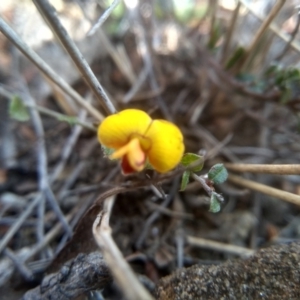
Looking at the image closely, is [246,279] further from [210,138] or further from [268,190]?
[210,138]

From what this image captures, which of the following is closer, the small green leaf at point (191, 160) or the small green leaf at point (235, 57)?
the small green leaf at point (191, 160)

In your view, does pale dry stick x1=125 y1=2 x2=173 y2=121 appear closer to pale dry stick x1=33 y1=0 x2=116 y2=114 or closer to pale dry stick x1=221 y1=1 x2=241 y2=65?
pale dry stick x1=221 y1=1 x2=241 y2=65

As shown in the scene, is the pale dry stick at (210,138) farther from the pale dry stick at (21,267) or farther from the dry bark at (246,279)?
the pale dry stick at (21,267)

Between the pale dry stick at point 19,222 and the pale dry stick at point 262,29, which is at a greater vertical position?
the pale dry stick at point 262,29

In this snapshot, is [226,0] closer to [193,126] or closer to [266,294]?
[193,126]

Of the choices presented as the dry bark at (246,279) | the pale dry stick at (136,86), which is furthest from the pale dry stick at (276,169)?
the pale dry stick at (136,86)

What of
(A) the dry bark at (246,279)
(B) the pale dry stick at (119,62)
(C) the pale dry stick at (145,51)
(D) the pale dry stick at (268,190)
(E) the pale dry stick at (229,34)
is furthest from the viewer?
(B) the pale dry stick at (119,62)

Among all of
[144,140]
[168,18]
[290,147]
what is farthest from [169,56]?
[144,140]

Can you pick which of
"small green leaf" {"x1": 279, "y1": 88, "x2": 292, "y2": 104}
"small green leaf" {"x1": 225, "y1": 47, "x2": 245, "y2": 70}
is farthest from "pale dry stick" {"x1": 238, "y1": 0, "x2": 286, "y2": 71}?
"small green leaf" {"x1": 279, "y1": 88, "x2": 292, "y2": 104}
